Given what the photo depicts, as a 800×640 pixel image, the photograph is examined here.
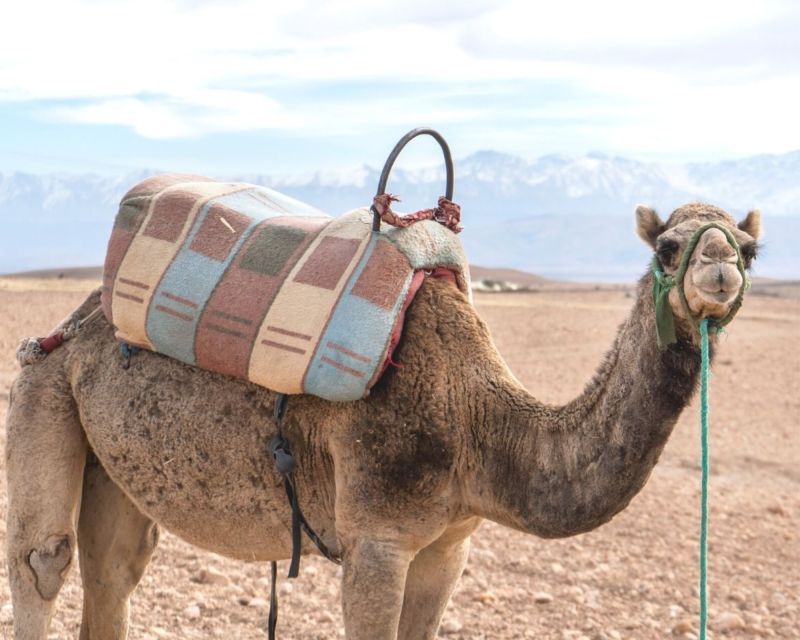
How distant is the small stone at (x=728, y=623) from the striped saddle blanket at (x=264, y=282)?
3901 millimetres

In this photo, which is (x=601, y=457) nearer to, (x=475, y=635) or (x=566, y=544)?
(x=475, y=635)

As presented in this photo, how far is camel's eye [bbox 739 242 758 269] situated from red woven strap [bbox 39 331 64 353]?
3121 mm

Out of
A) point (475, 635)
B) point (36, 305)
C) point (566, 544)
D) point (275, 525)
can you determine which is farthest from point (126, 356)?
point (36, 305)

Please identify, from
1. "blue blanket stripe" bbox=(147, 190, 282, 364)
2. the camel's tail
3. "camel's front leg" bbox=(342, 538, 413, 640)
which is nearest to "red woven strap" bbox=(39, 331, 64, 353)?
the camel's tail

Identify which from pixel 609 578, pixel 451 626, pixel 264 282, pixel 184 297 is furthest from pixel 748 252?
pixel 609 578

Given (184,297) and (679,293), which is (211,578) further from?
(679,293)

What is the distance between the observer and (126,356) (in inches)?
196

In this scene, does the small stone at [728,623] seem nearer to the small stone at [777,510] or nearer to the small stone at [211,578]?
the small stone at [211,578]

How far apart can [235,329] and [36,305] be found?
78.2ft

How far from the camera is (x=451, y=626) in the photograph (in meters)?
6.93

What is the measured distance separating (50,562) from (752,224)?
130 inches

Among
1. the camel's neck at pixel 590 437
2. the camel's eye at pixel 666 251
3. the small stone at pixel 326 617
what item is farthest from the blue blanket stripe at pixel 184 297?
the small stone at pixel 326 617

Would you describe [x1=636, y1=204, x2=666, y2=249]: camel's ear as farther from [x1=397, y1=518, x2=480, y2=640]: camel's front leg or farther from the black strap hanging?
the black strap hanging

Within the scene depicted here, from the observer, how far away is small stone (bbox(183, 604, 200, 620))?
21.9 feet
